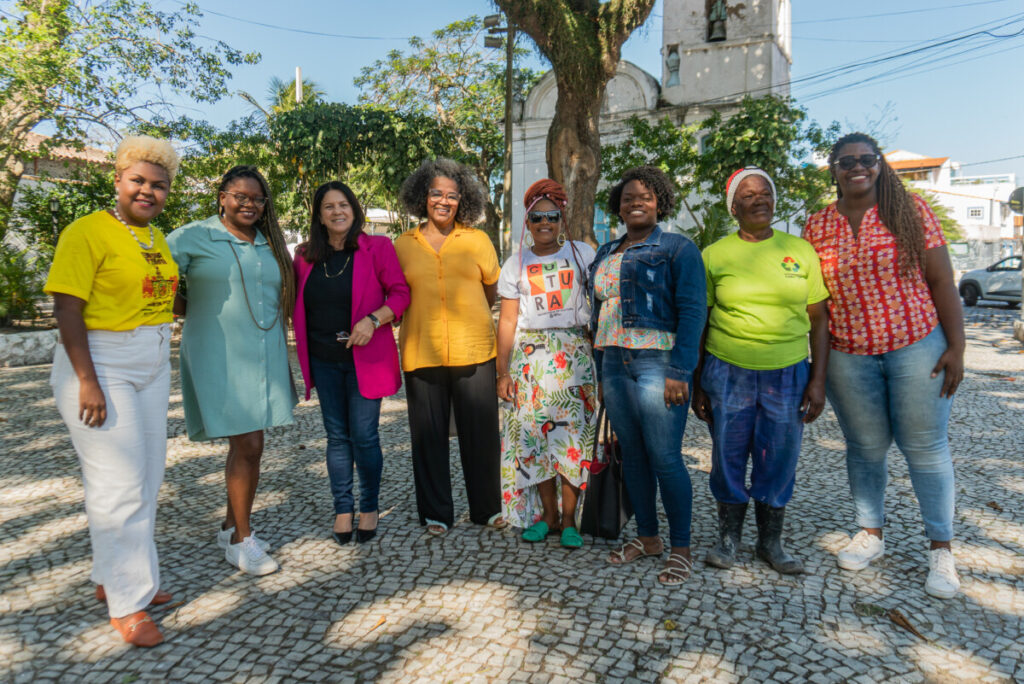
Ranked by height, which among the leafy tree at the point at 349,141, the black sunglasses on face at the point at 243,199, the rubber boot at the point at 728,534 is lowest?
the rubber boot at the point at 728,534

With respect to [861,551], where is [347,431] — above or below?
above

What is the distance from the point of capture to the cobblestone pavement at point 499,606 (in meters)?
2.62

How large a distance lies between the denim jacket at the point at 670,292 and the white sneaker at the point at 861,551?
4.07 ft

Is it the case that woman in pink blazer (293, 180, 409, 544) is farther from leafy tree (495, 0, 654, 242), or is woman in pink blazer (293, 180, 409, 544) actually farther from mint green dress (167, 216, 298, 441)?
leafy tree (495, 0, 654, 242)

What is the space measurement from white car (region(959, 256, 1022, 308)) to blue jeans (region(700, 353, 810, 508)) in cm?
2044

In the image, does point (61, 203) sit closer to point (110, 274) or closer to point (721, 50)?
point (110, 274)

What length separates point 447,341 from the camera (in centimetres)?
386

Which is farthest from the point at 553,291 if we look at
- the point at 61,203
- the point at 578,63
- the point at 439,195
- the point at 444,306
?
the point at 61,203

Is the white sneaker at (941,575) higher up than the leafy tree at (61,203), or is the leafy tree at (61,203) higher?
the leafy tree at (61,203)

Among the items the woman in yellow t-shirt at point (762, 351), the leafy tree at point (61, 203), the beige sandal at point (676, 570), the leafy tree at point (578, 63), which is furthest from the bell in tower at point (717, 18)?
the beige sandal at point (676, 570)

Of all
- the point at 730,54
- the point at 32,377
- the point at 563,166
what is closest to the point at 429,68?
the point at 730,54

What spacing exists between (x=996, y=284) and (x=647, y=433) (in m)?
21.4

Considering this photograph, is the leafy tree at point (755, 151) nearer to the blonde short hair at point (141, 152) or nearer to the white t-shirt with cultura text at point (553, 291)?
the white t-shirt with cultura text at point (553, 291)

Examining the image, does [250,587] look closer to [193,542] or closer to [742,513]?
[193,542]
